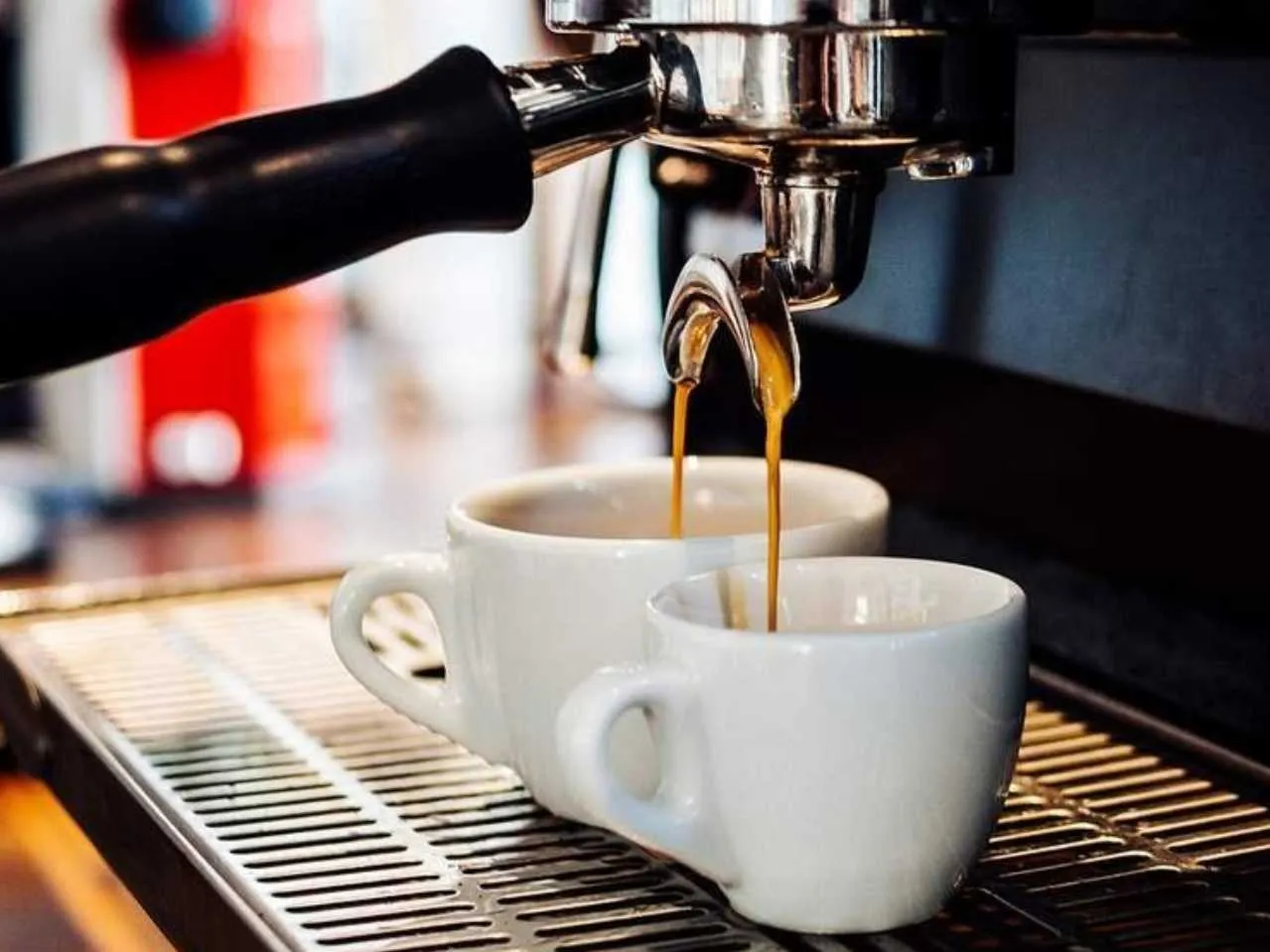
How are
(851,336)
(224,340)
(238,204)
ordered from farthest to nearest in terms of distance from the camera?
(224,340) < (851,336) < (238,204)

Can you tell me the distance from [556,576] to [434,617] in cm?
7

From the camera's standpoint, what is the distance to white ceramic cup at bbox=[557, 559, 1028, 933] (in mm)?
438

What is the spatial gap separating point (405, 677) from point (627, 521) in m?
0.08

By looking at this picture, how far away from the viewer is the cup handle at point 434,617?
1.84ft

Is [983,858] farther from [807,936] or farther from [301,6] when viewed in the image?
[301,6]

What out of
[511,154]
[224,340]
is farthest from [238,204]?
[224,340]

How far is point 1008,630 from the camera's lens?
0.45 metres

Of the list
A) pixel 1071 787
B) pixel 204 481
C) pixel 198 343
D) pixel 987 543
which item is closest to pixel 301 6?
pixel 198 343

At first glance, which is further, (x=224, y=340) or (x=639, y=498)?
(x=224, y=340)

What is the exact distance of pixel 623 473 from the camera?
60 centimetres

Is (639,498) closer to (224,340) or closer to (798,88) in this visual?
(798,88)

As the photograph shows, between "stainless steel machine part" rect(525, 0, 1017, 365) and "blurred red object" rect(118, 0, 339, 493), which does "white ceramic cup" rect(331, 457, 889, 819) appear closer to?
"stainless steel machine part" rect(525, 0, 1017, 365)

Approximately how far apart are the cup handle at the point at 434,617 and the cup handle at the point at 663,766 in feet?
0.34

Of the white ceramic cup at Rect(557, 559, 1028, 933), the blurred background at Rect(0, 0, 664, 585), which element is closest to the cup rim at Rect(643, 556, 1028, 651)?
the white ceramic cup at Rect(557, 559, 1028, 933)
